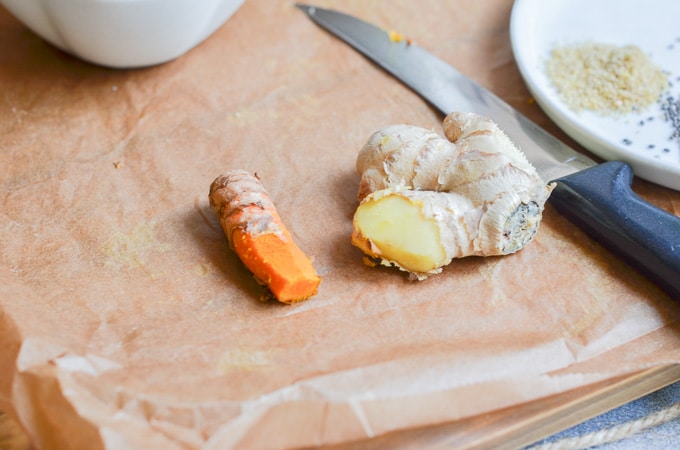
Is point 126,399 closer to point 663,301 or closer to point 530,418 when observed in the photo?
point 530,418

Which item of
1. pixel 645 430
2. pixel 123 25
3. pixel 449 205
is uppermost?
pixel 123 25

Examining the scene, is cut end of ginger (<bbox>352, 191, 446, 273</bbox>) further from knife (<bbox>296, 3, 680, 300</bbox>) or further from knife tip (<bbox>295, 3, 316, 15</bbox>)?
knife tip (<bbox>295, 3, 316, 15</bbox>)

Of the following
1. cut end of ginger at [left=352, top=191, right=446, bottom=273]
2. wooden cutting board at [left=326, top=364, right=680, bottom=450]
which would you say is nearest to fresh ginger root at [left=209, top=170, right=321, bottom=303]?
cut end of ginger at [left=352, top=191, right=446, bottom=273]

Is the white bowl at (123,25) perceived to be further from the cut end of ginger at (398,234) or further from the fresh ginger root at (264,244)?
the cut end of ginger at (398,234)

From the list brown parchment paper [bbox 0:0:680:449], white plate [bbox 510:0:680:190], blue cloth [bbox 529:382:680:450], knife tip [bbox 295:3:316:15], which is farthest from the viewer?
knife tip [bbox 295:3:316:15]

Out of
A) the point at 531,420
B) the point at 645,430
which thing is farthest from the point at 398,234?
the point at 645,430

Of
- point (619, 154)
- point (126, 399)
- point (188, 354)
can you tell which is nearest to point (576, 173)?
point (619, 154)

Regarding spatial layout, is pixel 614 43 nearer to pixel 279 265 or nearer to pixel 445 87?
pixel 445 87
